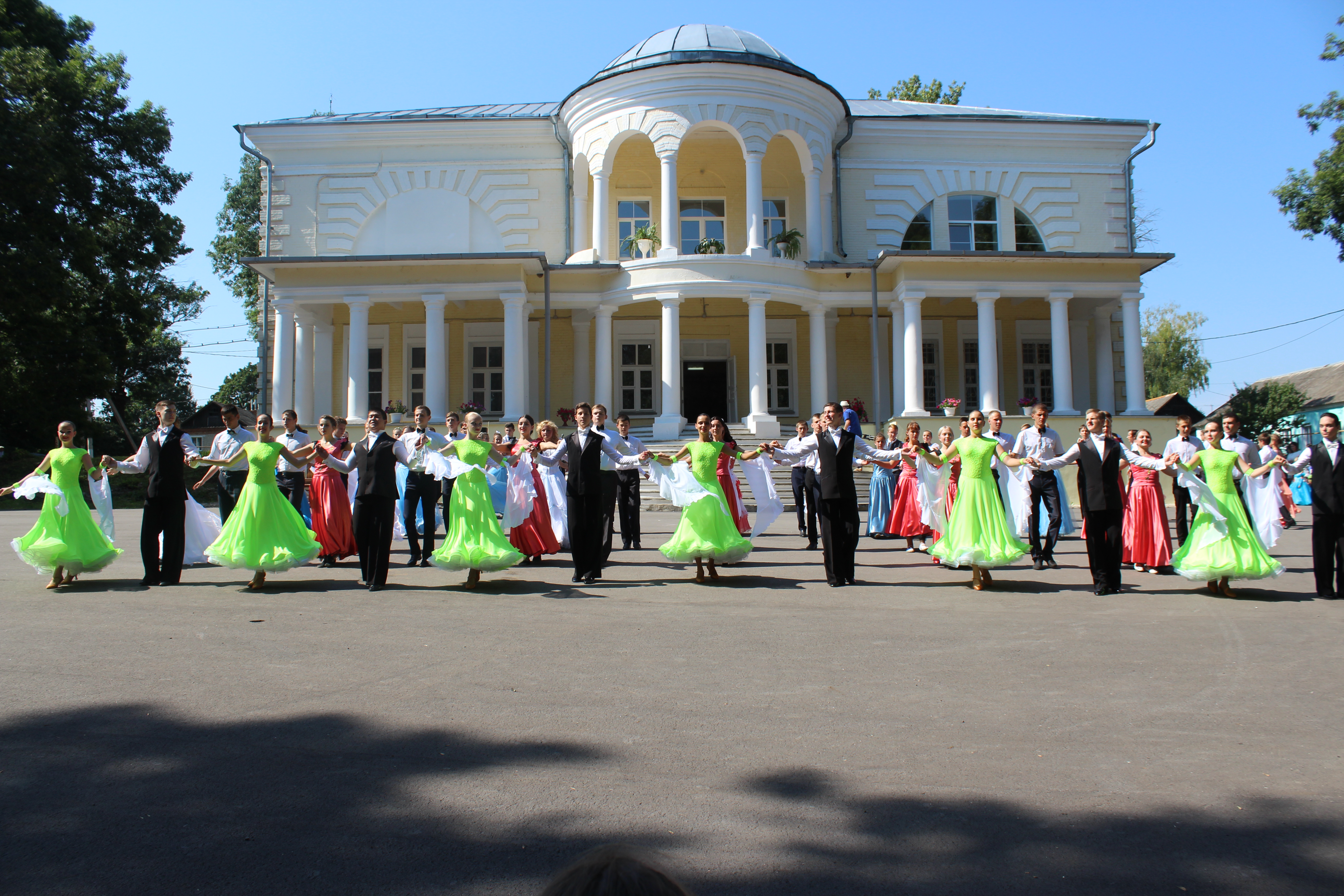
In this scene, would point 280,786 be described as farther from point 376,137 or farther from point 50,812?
point 376,137

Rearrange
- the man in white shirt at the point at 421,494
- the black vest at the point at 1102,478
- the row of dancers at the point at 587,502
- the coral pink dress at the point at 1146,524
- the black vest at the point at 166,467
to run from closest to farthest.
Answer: the row of dancers at the point at 587,502
the black vest at the point at 1102,478
the black vest at the point at 166,467
the coral pink dress at the point at 1146,524
the man in white shirt at the point at 421,494

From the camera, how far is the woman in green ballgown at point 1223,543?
29.8 ft

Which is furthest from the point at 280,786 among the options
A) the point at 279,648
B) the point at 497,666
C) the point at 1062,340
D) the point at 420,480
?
the point at 1062,340

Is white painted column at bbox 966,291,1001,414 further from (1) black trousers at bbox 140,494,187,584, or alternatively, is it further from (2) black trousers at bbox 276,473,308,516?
(1) black trousers at bbox 140,494,187,584

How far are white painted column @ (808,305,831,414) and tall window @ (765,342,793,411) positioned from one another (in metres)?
2.51

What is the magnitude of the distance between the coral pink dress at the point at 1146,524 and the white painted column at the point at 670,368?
14.5m

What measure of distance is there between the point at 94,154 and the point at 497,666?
3256 cm

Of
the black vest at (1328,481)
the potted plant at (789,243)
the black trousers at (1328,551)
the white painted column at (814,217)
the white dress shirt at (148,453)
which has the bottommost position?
the black trousers at (1328,551)

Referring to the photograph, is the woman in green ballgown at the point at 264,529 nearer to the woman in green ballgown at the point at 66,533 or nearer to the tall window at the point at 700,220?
the woman in green ballgown at the point at 66,533

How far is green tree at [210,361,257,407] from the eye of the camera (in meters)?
68.6

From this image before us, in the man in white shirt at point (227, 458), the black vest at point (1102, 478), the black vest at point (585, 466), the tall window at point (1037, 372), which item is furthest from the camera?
the tall window at point (1037, 372)

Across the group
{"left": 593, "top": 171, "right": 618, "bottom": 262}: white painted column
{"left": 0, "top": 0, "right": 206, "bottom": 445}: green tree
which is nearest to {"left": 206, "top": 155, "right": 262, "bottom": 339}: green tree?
{"left": 0, "top": 0, "right": 206, "bottom": 445}: green tree

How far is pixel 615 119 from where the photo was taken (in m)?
26.4

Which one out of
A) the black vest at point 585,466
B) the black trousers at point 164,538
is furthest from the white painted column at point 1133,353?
the black trousers at point 164,538
